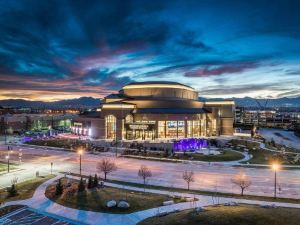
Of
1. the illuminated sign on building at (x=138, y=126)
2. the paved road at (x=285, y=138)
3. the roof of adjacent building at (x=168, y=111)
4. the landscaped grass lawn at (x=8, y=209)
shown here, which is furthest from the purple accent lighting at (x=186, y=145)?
the paved road at (x=285, y=138)

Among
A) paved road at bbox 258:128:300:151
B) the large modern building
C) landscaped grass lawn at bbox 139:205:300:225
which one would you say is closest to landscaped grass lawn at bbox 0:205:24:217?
landscaped grass lawn at bbox 139:205:300:225

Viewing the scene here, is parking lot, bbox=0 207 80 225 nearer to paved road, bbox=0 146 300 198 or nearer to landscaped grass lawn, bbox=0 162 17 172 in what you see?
paved road, bbox=0 146 300 198

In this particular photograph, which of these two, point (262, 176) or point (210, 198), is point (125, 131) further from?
point (210, 198)

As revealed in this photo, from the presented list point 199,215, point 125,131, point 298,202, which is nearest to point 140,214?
point 199,215

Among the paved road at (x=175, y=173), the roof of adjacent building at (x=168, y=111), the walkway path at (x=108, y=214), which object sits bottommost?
the walkway path at (x=108, y=214)

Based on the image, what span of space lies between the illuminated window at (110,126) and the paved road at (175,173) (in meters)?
27.9

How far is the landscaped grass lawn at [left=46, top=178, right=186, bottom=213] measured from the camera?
103ft

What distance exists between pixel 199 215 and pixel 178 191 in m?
11.4

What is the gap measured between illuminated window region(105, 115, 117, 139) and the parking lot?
214 ft

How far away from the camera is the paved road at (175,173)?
40422 mm

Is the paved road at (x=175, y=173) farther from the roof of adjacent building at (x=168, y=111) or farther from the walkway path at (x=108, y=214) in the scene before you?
the roof of adjacent building at (x=168, y=111)

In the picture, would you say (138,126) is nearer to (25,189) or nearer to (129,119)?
(129,119)

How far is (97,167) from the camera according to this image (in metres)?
54.7

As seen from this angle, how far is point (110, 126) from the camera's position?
96.8 meters
